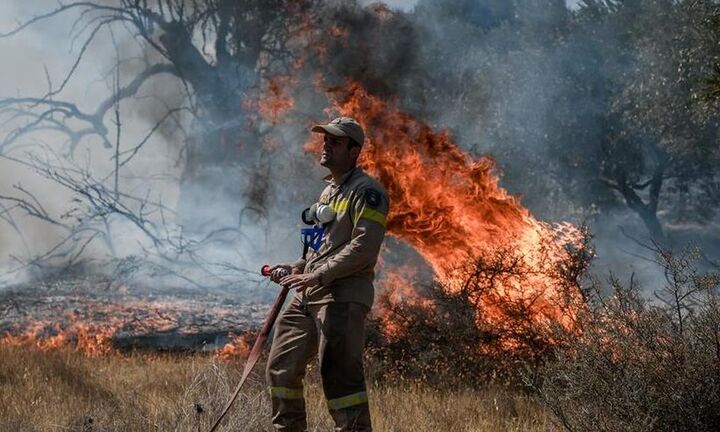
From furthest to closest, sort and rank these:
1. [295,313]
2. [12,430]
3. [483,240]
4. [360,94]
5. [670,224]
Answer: [670,224] < [360,94] < [483,240] < [12,430] < [295,313]

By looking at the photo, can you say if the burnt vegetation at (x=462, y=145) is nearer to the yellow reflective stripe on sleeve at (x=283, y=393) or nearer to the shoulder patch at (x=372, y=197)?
the yellow reflective stripe on sleeve at (x=283, y=393)

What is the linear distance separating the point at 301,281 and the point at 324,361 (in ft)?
1.45

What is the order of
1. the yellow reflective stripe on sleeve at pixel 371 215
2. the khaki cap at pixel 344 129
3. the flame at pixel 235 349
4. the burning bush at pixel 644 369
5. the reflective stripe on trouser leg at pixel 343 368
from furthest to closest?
the flame at pixel 235 349
the khaki cap at pixel 344 129
the yellow reflective stripe on sleeve at pixel 371 215
the reflective stripe on trouser leg at pixel 343 368
the burning bush at pixel 644 369

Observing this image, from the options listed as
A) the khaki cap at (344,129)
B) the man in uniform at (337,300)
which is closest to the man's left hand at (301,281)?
the man in uniform at (337,300)

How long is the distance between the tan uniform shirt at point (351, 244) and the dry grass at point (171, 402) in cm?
95

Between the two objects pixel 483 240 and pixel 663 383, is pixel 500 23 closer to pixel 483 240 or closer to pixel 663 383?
pixel 483 240

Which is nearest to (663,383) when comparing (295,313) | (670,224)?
(295,313)

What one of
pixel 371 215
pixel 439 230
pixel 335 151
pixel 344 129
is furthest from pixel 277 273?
pixel 439 230

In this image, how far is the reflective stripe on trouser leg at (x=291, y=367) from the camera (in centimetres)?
468

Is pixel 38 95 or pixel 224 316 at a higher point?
pixel 38 95

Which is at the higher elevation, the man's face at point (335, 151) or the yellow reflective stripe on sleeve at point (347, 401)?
the man's face at point (335, 151)

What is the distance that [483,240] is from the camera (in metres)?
8.96

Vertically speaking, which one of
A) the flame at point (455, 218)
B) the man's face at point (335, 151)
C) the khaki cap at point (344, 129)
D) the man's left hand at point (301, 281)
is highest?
the flame at point (455, 218)

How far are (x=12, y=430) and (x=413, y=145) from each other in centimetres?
617
